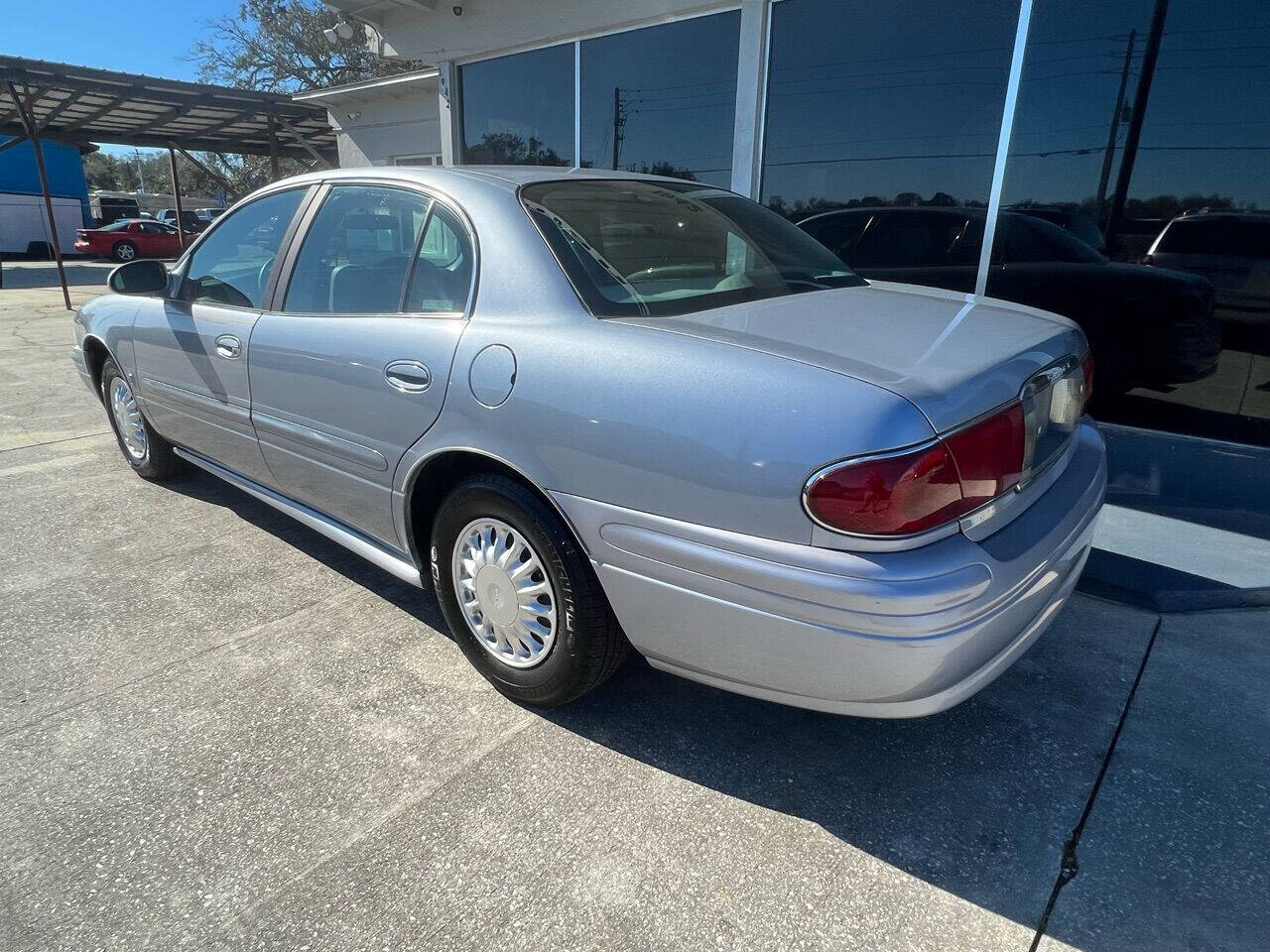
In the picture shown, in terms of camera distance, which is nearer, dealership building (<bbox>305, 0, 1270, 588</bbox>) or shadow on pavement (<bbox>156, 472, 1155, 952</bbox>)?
shadow on pavement (<bbox>156, 472, 1155, 952</bbox>)

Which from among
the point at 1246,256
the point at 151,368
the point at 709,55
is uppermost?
the point at 709,55

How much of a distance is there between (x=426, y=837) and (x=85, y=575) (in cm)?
233

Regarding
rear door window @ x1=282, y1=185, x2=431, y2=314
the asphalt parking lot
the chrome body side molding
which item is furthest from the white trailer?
the asphalt parking lot

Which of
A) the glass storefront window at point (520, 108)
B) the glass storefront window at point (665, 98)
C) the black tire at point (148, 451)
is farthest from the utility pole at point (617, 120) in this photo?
the black tire at point (148, 451)

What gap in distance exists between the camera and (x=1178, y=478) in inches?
175

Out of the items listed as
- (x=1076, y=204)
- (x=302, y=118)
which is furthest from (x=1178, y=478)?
(x=302, y=118)

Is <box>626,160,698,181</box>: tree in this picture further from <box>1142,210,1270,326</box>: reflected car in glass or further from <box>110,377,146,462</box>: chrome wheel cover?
<box>110,377,146,462</box>: chrome wheel cover

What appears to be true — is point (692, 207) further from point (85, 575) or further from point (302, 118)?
point (302, 118)

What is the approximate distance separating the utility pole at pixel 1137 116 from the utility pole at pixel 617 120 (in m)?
4.38

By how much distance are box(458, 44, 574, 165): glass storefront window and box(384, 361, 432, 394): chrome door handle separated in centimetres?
639

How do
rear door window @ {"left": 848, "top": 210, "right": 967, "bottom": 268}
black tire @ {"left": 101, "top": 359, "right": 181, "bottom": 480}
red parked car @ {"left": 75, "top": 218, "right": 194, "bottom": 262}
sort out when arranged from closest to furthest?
black tire @ {"left": 101, "top": 359, "right": 181, "bottom": 480} < rear door window @ {"left": 848, "top": 210, "right": 967, "bottom": 268} < red parked car @ {"left": 75, "top": 218, "right": 194, "bottom": 262}

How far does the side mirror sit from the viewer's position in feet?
12.3

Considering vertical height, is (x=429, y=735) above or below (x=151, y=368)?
below

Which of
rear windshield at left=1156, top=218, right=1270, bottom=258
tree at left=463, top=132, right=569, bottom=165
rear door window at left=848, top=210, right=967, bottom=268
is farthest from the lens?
tree at left=463, top=132, right=569, bottom=165
